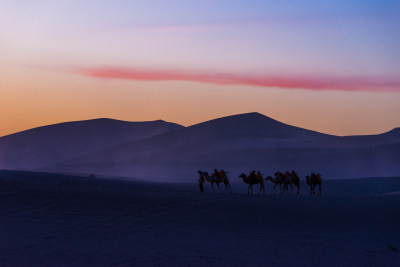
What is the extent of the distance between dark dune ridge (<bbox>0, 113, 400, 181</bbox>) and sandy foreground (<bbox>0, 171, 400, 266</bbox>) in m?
48.9

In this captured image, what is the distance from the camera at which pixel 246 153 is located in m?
108

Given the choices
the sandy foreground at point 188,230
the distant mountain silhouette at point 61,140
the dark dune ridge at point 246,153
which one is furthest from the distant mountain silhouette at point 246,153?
the sandy foreground at point 188,230

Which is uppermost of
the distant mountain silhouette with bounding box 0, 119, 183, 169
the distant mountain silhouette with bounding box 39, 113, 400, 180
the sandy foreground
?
the distant mountain silhouette with bounding box 0, 119, 183, 169

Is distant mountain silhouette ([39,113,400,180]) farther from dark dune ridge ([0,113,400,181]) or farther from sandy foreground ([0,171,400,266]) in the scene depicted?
sandy foreground ([0,171,400,266])

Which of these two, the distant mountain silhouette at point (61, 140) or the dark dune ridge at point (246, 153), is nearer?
the dark dune ridge at point (246, 153)

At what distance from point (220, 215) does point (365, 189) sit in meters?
34.3

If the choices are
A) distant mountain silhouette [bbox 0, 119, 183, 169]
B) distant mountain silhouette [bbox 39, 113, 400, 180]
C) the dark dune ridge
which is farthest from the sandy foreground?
distant mountain silhouette [bbox 0, 119, 183, 169]

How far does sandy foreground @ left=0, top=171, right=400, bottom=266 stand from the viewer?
14.8 meters

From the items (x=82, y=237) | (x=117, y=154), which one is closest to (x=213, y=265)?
(x=82, y=237)

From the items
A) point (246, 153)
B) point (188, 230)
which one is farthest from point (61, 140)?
point (188, 230)

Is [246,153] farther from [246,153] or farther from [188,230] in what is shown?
[188,230]

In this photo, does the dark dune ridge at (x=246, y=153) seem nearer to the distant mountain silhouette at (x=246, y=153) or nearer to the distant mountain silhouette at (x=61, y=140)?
the distant mountain silhouette at (x=246, y=153)

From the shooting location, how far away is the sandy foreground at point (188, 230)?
14820 millimetres

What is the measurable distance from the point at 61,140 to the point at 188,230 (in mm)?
172964
